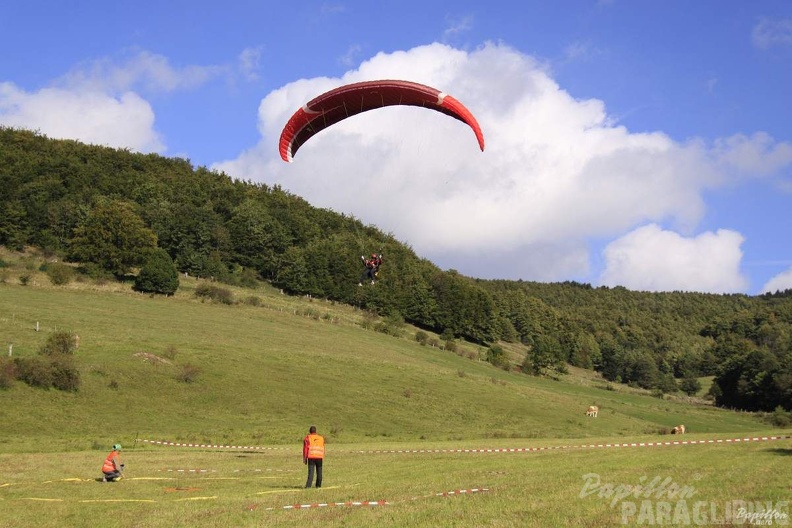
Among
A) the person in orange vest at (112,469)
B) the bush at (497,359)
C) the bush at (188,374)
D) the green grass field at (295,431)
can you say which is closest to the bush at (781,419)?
the green grass field at (295,431)

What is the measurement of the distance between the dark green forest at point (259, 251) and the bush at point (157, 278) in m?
0.19

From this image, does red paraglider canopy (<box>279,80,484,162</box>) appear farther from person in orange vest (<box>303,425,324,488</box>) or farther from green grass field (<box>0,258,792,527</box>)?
person in orange vest (<box>303,425,324,488</box>)

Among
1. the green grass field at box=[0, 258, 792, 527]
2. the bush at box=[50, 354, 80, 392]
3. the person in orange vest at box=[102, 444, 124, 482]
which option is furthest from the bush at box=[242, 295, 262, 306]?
the person in orange vest at box=[102, 444, 124, 482]

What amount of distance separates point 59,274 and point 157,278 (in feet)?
38.0

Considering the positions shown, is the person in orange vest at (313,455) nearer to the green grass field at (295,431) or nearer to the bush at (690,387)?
the green grass field at (295,431)

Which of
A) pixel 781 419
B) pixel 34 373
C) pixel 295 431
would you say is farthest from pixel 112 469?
pixel 781 419

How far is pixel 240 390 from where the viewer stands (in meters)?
50.1

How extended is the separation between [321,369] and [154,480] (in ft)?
132

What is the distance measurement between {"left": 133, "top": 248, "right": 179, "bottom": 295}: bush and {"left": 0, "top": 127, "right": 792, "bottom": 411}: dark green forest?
0.19m

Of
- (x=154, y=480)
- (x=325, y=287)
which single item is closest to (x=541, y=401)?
(x=154, y=480)

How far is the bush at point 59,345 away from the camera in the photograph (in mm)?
47044

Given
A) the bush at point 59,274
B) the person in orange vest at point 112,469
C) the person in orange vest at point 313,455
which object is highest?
the bush at point 59,274

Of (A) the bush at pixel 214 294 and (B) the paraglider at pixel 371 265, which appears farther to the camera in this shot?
(A) the bush at pixel 214 294

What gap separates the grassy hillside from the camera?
132 ft
